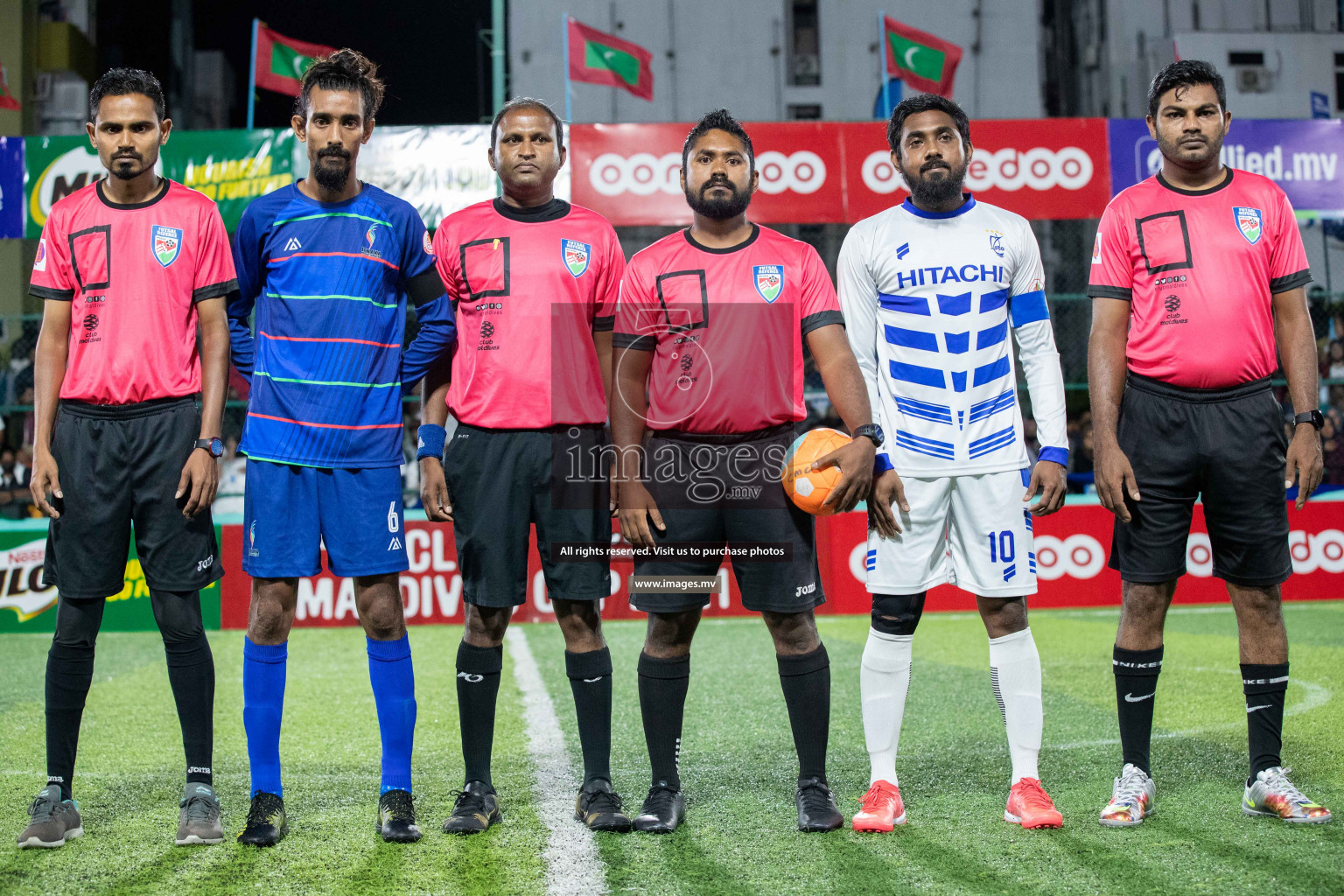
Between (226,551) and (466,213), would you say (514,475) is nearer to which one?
(466,213)

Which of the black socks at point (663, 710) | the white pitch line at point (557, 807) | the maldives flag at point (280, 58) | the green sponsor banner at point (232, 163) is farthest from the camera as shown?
the maldives flag at point (280, 58)

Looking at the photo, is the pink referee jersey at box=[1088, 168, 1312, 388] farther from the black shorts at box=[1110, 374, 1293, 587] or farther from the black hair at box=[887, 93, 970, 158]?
the black hair at box=[887, 93, 970, 158]

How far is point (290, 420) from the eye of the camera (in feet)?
11.8

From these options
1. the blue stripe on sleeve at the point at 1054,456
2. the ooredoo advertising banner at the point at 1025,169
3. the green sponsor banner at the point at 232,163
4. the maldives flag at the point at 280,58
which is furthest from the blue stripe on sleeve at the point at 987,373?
the maldives flag at the point at 280,58

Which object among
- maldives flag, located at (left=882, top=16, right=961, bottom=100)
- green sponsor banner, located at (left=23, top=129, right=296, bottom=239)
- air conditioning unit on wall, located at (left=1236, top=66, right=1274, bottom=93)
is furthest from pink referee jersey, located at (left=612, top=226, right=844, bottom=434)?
air conditioning unit on wall, located at (left=1236, top=66, right=1274, bottom=93)

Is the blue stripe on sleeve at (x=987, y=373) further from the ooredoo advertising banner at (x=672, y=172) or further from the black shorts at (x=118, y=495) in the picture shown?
the ooredoo advertising banner at (x=672, y=172)

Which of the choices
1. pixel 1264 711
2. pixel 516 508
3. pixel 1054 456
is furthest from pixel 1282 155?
pixel 516 508

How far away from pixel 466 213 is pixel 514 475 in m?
0.94

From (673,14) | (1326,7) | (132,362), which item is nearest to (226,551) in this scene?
(132,362)

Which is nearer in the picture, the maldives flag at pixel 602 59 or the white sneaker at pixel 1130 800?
the white sneaker at pixel 1130 800

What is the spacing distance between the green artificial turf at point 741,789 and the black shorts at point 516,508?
0.79 metres

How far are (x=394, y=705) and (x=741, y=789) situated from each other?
51.0 inches

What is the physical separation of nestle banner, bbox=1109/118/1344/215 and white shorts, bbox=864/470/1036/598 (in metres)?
8.21

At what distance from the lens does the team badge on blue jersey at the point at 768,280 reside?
3.71 m
